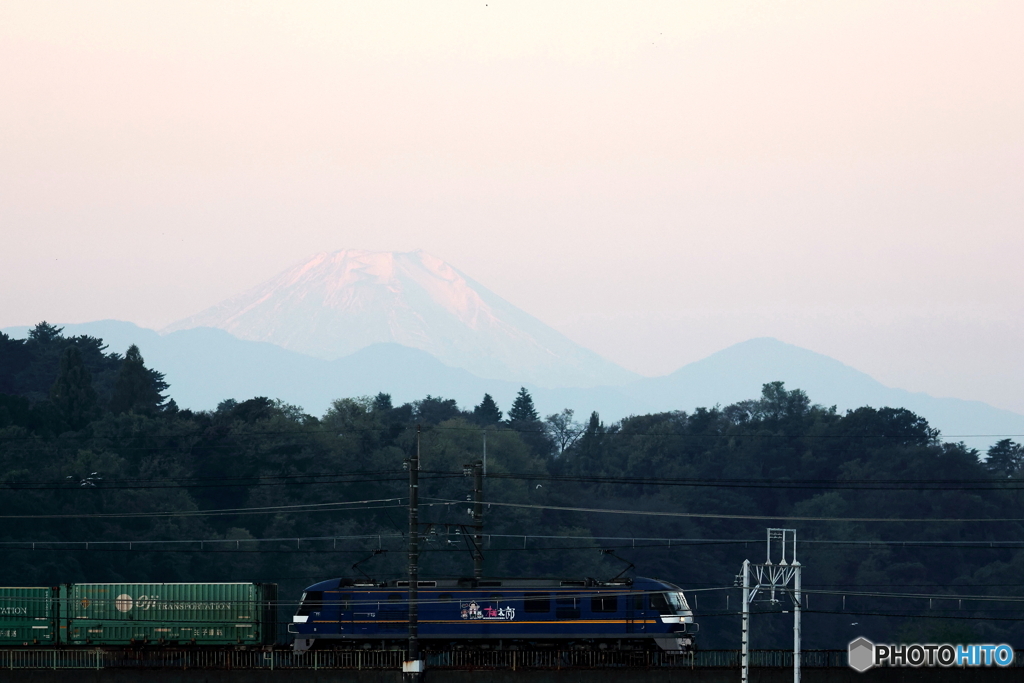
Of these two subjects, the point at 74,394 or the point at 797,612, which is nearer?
the point at 797,612

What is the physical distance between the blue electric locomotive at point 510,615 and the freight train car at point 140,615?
282 cm

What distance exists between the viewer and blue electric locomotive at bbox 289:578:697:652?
74.8 m

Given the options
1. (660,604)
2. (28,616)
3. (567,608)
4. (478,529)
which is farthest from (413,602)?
(28,616)

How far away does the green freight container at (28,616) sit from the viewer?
77.7m

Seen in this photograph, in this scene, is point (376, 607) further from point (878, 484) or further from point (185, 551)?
point (878, 484)

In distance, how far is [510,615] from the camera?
75.4 m

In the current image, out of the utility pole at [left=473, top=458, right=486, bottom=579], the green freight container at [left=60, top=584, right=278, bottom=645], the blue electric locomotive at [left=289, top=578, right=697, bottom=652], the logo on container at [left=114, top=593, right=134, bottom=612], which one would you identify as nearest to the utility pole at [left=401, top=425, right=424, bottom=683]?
the blue electric locomotive at [left=289, top=578, right=697, bottom=652]

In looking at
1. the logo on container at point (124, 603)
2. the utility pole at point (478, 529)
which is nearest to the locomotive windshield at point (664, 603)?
the utility pole at point (478, 529)

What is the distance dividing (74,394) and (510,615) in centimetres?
12920

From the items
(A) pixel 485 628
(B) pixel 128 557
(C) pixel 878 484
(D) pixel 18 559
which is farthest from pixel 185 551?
(C) pixel 878 484

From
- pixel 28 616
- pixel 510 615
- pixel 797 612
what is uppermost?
pixel 797 612

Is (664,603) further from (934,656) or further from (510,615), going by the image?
(934,656)

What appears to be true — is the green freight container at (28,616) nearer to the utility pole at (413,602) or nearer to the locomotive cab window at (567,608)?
the utility pole at (413,602)

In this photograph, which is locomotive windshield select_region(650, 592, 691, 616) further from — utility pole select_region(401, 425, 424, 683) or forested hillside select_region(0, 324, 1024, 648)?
forested hillside select_region(0, 324, 1024, 648)
